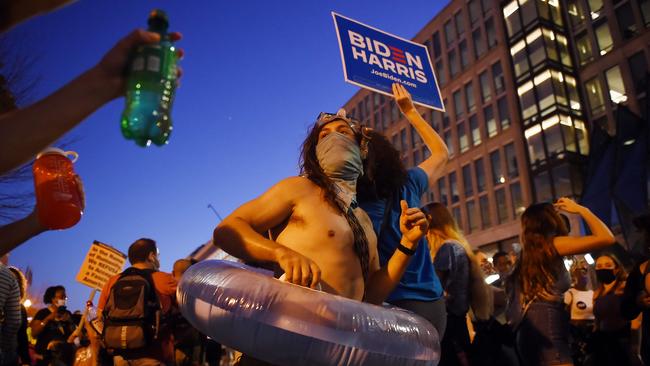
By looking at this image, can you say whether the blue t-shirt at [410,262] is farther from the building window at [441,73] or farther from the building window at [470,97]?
the building window at [441,73]

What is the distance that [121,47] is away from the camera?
1.08 m

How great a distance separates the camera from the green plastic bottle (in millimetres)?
1070

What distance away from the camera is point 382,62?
4043 millimetres

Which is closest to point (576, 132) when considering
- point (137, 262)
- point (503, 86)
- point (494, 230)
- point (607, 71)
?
point (607, 71)

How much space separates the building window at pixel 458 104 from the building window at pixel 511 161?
19.4 ft

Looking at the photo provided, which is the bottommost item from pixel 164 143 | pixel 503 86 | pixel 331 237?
pixel 331 237

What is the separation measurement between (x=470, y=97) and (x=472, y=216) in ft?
31.8

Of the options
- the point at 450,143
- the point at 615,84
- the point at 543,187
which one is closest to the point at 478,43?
the point at 450,143

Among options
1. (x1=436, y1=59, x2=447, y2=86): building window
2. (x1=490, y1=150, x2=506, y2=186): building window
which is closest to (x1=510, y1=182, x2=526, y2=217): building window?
(x1=490, y1=150, x2=506, y2=186): building window

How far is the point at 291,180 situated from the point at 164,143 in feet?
3.81

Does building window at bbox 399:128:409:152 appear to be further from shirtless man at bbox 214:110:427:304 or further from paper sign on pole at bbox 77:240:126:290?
shirtless man at bbox 214:110:427:304

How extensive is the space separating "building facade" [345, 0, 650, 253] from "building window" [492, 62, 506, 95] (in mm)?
75

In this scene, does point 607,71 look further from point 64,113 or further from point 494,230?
point 64,113

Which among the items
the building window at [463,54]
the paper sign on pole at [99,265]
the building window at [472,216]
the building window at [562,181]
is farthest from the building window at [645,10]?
the paper sign on pole at [99,265]
